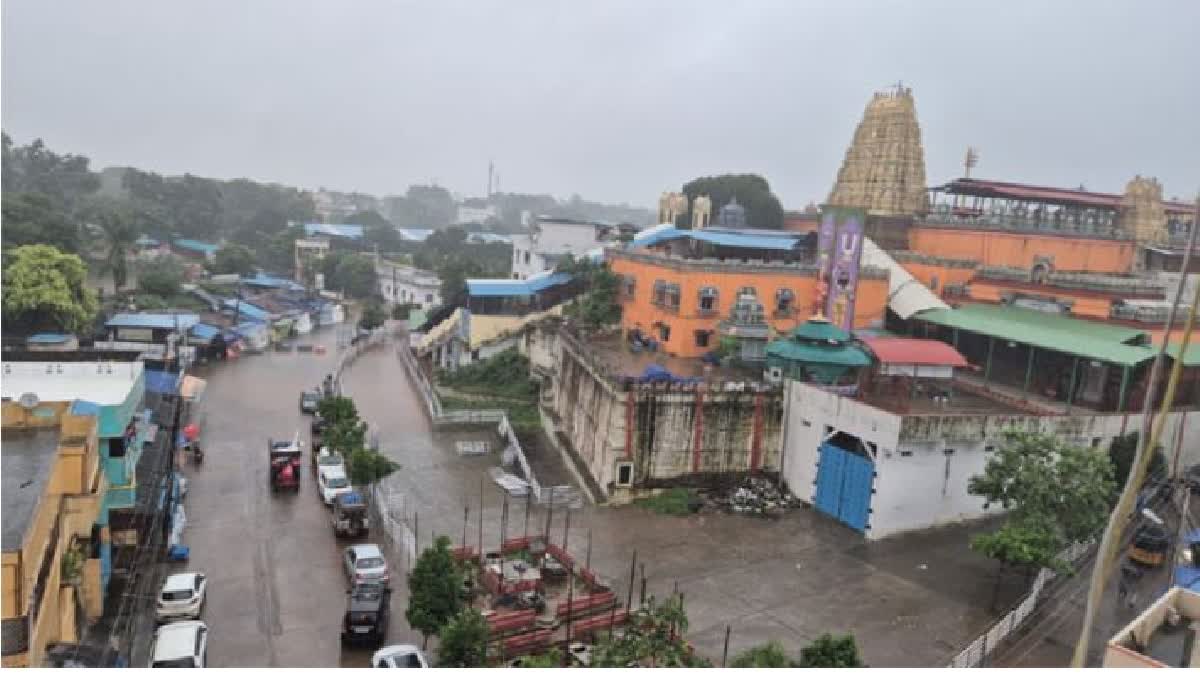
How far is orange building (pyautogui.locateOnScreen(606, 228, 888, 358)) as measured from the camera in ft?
97.9

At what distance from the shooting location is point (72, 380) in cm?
2031

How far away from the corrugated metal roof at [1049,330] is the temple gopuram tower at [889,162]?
895 centimetres

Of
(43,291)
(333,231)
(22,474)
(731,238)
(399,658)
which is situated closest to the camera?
(22,474)

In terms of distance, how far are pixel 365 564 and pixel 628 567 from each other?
222 inches

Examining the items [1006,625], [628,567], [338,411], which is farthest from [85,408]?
[1006,625]

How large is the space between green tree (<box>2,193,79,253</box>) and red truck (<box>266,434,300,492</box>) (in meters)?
28.5

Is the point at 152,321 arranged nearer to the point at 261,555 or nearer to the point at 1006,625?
the point at 261,555

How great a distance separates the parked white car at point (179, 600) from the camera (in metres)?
15.9

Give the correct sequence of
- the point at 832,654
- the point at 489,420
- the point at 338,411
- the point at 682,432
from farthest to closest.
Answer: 1. the point at 489,420
2. the point at 338,411
3. the point at 682,432
4. the point at 832,654

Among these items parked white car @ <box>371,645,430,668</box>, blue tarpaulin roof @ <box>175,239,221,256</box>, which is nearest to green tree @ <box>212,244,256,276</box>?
blue tarpaulin roof @ <box>175,239,221,256</box>

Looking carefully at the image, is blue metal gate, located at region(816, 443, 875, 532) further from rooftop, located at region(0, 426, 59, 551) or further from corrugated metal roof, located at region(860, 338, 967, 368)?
rooftop, located at region(0, 426, 59, 551)

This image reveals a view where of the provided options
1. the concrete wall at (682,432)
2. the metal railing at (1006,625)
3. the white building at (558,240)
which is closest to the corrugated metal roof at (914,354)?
the concrete wall at (682,432)

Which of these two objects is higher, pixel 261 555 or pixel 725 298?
pixel 725 298

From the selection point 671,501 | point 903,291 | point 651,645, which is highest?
point 903,291
